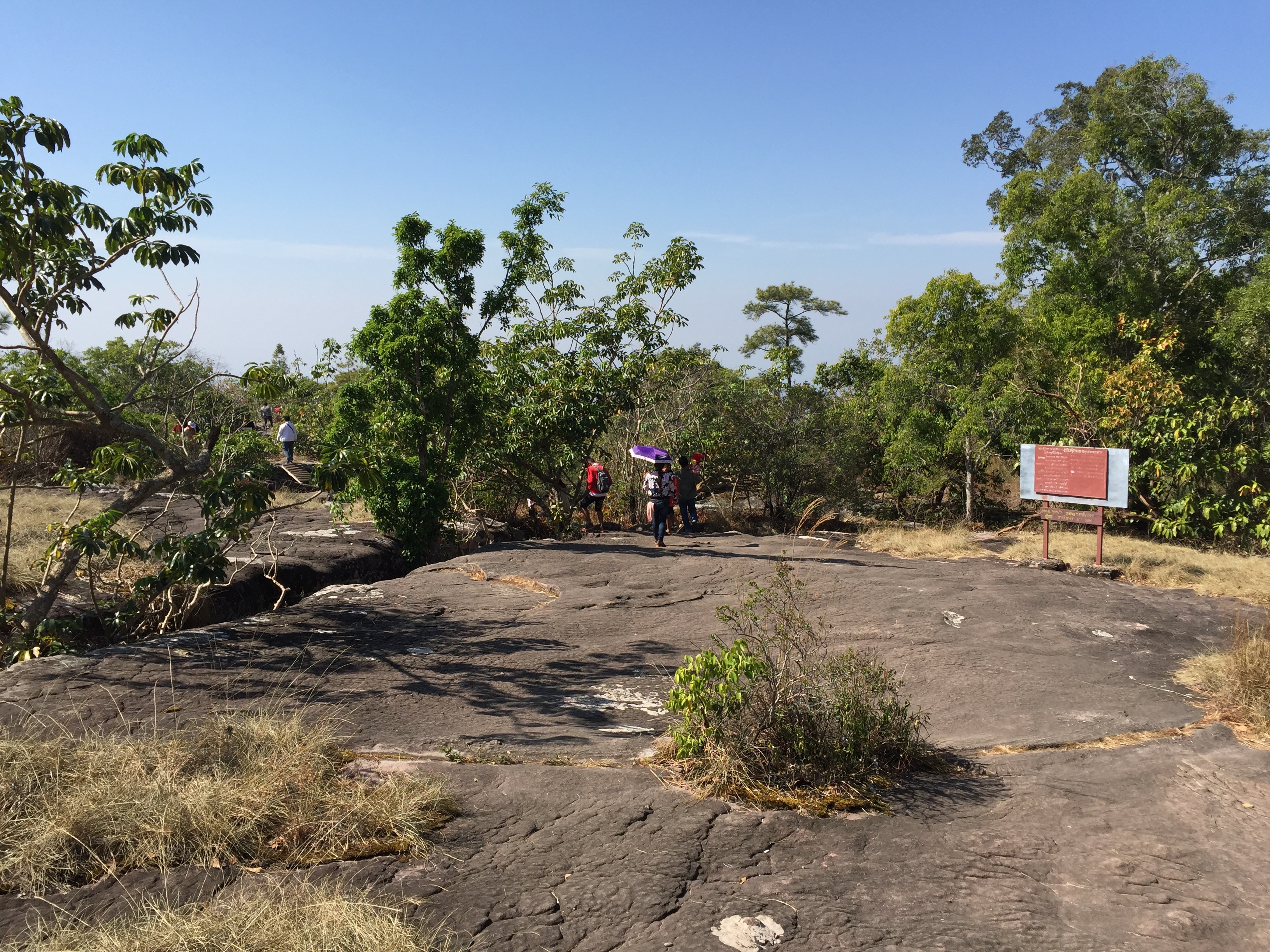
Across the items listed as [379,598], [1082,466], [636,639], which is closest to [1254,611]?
[1082,466]

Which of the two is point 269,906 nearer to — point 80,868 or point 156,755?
point 80,868

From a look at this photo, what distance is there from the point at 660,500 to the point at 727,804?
8910 millimetres

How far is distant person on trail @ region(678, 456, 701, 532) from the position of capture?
47.7 ft

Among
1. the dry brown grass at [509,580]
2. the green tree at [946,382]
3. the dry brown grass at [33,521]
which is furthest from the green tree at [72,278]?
the green tree at [946,382]

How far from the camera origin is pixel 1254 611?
9.23 m

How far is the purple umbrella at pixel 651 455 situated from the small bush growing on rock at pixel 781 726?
886cm

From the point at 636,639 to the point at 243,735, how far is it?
423 centimetres

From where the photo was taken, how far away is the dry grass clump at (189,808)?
3.59m

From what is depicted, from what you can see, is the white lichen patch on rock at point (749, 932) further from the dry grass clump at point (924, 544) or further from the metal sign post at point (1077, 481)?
the dry grass clump at point (924, 544)

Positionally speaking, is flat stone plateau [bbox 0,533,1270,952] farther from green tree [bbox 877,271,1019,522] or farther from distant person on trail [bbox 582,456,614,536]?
green tree [bbox 877,271,1019,522]

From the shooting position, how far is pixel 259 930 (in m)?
2.97

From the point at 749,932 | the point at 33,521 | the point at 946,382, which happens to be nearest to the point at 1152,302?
the point at 946,382

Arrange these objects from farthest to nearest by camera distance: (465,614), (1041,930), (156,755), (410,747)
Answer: (465,614) < (410,747) < (156,755) < (1041,930)

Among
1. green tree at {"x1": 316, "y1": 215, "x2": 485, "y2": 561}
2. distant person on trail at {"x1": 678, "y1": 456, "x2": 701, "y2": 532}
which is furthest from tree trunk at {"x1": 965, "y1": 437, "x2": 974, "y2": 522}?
green tree at {"x1": 316, "y1": 215, "x2": 485, "y2": 561}
